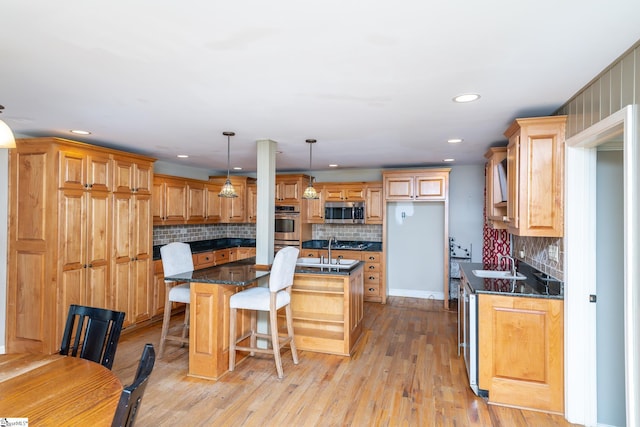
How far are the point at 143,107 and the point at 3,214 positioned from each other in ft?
7.24

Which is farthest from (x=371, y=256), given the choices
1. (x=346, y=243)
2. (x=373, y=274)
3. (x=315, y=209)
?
(x=315, y=209)

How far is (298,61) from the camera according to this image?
190 centimetres

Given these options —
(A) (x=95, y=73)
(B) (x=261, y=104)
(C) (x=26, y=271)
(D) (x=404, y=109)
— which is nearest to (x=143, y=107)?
(A) (x=95, y=73)

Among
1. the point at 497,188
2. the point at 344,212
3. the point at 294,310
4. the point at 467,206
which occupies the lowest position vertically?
the point at 294,310

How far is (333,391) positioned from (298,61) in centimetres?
253

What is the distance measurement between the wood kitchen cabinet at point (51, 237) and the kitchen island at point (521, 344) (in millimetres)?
3868

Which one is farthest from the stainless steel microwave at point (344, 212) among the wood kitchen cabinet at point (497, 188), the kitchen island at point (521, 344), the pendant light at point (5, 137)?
the pendant light at point (5, 137)

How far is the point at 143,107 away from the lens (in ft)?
8.98

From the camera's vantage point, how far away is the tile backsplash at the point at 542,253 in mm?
2785

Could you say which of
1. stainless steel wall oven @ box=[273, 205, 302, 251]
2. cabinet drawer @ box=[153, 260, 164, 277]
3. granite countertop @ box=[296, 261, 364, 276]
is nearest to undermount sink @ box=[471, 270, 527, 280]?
granite countertop @ box=[296, 261, 364, 276]

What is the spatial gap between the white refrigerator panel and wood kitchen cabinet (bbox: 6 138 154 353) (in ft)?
14.7

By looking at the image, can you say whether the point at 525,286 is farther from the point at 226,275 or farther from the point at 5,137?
the point at 5,137

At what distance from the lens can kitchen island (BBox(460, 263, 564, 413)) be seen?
2580 mm

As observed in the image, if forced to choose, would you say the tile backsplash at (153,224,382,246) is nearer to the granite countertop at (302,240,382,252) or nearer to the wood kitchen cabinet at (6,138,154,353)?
the granite countertop at (302,240,382,252)
